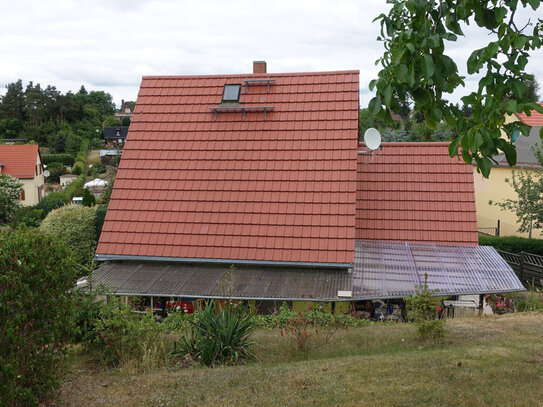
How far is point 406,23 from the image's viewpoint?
4574mm

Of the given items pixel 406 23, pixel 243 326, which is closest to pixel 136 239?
A: pixel 243 326

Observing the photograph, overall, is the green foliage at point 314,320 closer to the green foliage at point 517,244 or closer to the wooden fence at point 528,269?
the wooden fence at point 528,269

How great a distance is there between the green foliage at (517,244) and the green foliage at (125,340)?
15.3m

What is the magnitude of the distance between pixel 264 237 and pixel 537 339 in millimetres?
6815

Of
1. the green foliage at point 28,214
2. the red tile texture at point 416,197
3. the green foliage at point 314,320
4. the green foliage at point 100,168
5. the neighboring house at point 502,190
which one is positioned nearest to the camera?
the green foliage at point 314,320

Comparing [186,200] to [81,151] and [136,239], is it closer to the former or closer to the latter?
[136,239]

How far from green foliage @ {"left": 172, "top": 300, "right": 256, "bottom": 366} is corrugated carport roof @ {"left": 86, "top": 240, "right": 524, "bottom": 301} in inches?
86.7

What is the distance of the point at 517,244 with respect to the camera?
63.1 ft

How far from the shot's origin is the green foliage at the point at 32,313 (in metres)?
5.51

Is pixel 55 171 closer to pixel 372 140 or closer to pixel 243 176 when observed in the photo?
pixel 243 176

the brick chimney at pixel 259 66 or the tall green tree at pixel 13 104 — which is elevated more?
the tall green tree at pixel 13 104

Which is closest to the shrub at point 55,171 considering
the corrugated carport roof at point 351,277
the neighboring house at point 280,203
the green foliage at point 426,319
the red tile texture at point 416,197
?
the neighboring house at point 280,203

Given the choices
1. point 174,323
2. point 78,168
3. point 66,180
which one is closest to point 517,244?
point 174,323

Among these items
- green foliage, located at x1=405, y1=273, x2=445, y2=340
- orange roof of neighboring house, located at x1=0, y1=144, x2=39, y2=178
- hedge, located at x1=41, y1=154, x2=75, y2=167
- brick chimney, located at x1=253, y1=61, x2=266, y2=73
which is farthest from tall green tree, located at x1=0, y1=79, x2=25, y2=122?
green foliage, located at x1=405, y1=273, x2=445, y2=340
